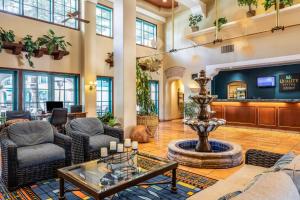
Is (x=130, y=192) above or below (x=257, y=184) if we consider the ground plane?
below

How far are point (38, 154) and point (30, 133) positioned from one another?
531 mm

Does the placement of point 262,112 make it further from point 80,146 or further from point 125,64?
point 80,146

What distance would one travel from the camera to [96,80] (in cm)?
866

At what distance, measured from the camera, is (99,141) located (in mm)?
3611

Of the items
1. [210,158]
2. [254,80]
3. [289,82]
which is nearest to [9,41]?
[210,158]

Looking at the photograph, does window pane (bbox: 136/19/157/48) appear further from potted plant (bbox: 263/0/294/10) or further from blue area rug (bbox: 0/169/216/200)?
blue area rug (bbox: 0/169/216/200)

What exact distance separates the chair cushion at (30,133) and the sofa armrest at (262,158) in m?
2.92

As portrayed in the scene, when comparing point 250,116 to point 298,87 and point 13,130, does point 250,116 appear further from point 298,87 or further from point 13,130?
point 13,130

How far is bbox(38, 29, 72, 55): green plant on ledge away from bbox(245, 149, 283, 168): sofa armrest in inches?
270

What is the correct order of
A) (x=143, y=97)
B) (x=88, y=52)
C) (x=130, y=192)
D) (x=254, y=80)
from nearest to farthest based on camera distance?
1. (x=130, y=192)
2. (x=143, y=97)
3. (x=88, y=52)
4. (x=254, y=80)

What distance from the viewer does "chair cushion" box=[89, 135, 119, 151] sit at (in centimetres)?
347

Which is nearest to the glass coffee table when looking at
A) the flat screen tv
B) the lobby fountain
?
the lobby fountain

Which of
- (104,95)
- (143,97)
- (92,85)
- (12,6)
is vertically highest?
(12,6)

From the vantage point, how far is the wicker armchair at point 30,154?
2705mm
